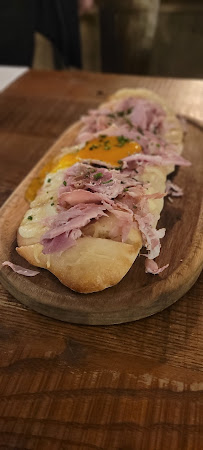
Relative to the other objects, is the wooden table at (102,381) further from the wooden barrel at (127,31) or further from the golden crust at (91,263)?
the wooden barrel at (127,31)

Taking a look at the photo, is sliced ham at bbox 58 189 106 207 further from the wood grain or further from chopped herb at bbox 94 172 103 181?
the wood grain

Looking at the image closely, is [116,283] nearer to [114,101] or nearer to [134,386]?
[134,386]

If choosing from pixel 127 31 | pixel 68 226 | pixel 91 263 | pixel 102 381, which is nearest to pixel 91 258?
pixel 91 263

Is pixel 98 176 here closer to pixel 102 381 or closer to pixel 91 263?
pixel 91 263

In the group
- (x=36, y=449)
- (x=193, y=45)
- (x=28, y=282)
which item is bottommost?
(x=193, y=45)

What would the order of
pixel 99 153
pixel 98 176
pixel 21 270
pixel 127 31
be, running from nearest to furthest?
pixel 21 270 → pixel 98 176 → pixel 99 153 → pixel 127 31

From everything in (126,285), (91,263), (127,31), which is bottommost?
(127,31)

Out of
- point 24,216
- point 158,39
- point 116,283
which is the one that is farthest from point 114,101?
point 158,39
